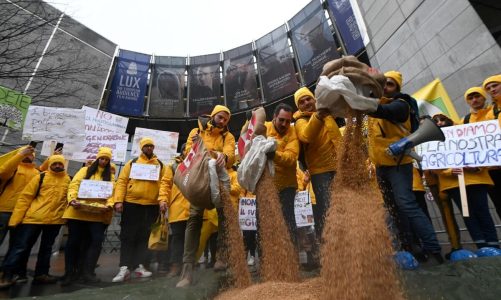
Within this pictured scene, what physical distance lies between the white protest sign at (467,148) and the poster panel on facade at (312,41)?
382 inches

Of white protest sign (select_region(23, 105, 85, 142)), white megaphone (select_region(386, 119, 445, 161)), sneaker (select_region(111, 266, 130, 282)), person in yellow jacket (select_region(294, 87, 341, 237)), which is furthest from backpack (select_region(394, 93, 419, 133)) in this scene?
white protest sign (select_region(23, 105, 85, 142))

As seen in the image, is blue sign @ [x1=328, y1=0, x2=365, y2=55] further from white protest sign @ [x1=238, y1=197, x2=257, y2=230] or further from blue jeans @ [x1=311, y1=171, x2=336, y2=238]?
blue jeans @ [x1=311, y1=171, x2=336, y2=238]

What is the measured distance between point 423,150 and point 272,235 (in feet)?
7.90

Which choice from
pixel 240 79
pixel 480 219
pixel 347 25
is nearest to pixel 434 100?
pixel 480 219

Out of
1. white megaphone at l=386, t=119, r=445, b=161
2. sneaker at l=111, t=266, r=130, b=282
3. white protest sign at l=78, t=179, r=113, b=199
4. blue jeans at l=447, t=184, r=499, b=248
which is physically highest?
white protest sign at l=78, t=179, r=113, b=199

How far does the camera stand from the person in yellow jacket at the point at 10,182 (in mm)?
3943

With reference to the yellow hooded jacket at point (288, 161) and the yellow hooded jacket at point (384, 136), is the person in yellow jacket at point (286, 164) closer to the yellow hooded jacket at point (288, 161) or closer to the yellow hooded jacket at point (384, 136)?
the yellow hooded jacket at point (288, 161)

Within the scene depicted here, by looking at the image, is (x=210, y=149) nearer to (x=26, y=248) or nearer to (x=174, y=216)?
(x=174, y=216)

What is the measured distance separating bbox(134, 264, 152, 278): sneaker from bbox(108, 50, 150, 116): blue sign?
42.0 ft

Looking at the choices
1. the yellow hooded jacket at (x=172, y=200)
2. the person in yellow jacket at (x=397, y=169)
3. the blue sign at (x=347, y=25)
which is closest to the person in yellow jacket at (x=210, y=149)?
the yellow hooded jacket at (x=172, y=200)

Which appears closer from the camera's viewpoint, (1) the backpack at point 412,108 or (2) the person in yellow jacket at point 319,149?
(1) the backpack at point 412,108

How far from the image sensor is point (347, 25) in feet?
40.0

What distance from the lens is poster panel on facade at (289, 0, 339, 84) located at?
13227 mm

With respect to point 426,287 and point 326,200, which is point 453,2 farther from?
point 426,287
